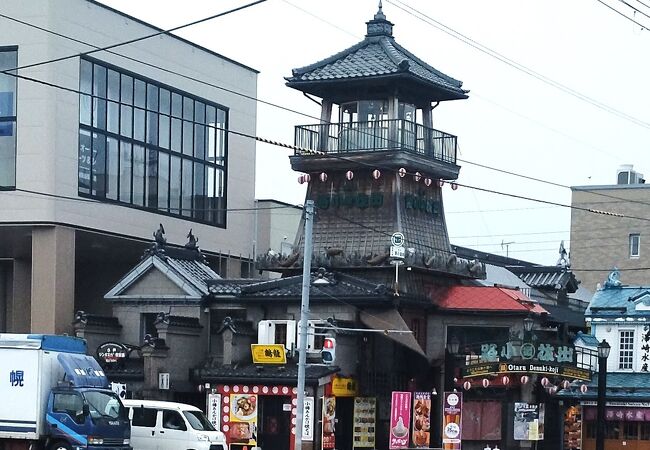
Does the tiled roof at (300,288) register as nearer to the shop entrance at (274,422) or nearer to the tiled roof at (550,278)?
the shop entrance at (274,422)

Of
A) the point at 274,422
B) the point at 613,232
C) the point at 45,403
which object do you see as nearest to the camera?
the point at 45,403

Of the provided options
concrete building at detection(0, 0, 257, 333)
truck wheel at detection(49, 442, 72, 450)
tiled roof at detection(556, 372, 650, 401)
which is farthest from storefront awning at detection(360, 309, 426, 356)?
truck wheel at detection(49, 442, 72, 450)

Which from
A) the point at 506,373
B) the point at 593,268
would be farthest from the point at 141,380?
the point at 593,268

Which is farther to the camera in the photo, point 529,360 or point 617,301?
point 617,301

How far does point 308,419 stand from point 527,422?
7990mm

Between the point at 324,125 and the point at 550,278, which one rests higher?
the point at 324,125

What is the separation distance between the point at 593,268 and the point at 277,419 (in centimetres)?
4427

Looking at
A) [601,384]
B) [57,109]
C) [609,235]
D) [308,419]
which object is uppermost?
[57,109]

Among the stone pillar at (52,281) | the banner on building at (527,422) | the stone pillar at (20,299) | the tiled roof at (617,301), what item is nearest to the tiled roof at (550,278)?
the tiled roof at (617,301)

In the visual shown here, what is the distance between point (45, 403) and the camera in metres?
37.1

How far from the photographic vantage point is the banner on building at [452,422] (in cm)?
4681

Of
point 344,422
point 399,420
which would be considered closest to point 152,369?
point 344,422

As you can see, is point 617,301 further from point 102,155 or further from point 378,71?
point 102,155

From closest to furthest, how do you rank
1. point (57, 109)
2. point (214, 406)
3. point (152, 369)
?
1. point (152, 369)
2. point (214, 406)
3. point (57, 109)
